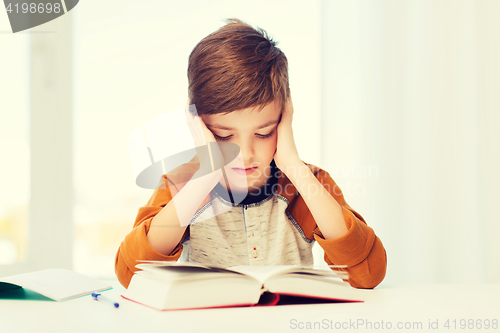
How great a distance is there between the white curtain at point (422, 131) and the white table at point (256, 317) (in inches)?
36.9

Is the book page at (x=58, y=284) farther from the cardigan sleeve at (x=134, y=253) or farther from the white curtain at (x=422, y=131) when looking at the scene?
the white curtain at (x=422, y=131)

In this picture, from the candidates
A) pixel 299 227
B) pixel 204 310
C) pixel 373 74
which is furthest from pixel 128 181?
pixel 204 310

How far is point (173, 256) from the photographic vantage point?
Answer: 66cm

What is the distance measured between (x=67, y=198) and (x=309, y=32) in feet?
3.88

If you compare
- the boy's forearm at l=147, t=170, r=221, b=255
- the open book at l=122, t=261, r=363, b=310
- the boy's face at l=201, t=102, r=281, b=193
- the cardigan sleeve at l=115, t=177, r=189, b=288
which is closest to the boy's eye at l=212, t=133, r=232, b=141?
the boy's face at l=201, t=102, r=281, b=193

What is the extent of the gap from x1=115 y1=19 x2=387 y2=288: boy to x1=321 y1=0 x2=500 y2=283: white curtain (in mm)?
656

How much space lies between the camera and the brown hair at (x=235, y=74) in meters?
0.75

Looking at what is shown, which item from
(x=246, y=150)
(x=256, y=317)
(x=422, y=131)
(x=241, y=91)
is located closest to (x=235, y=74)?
(x=241, y=91)

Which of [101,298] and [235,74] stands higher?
[235,74]

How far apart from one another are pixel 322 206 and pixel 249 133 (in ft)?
0.66

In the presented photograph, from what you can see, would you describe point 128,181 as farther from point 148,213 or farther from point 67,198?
point 148,213

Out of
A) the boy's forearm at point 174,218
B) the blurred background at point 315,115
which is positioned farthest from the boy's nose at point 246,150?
the blurred background at point 315,115

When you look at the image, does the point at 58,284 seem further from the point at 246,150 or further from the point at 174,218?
the point at 246,150

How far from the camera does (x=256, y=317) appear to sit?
1.29 feet
